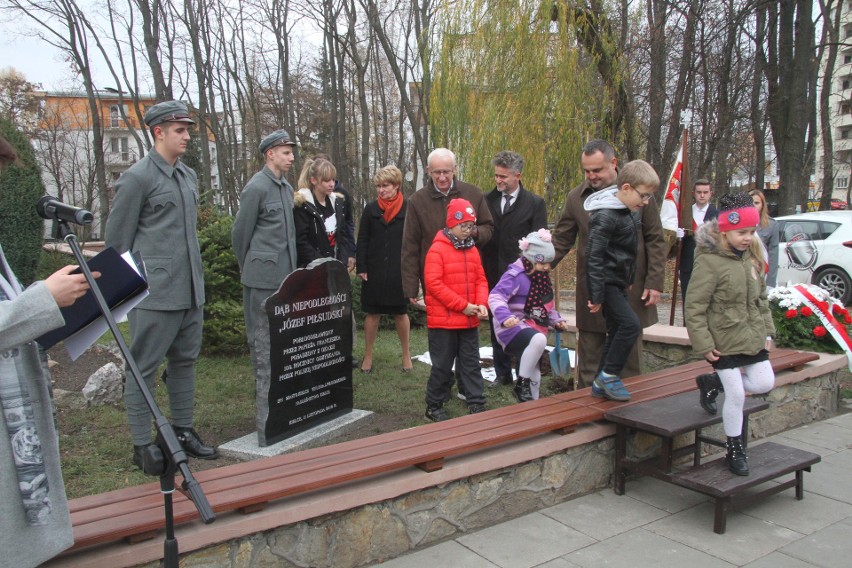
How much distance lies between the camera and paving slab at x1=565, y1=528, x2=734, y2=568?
3432mm

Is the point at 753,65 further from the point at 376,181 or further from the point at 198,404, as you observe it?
the point at 198,404

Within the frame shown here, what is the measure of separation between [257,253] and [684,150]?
5480 millimetres

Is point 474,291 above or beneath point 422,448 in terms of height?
above

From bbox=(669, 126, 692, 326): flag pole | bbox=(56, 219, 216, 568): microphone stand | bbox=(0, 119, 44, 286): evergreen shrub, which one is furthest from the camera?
bbox=(0, 119, 44, 286): evergreen shrub

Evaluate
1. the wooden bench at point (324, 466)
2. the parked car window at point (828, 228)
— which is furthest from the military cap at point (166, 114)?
the parked car window at point (828, 228)

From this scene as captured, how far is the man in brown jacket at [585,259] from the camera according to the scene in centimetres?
507

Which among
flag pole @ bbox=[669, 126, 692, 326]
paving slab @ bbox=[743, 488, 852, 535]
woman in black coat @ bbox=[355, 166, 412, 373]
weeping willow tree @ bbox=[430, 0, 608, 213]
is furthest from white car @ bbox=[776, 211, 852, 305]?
paving slab @ bbox=[743, 488, 852, 535]

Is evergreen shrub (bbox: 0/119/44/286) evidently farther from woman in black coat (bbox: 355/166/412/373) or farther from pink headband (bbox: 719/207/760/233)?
pink headband (bbox: 719/207/760/233)

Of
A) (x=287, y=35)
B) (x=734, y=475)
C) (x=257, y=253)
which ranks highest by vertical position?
(x=287, y=35)

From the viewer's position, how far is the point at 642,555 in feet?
11.6

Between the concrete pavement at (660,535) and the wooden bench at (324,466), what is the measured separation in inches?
18.4

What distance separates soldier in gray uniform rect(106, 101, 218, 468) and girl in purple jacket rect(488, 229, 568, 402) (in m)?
2.24

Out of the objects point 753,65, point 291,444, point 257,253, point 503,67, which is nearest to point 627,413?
point 291,444

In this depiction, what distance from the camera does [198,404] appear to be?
582 centimetres
